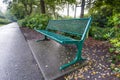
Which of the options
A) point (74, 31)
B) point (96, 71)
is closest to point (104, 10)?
point (74, 31)

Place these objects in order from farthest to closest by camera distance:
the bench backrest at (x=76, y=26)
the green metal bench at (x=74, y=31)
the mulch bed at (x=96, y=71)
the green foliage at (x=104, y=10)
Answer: the green foliage at (x=104, y=10) → the bench backrest at (x=76, y=26) → the green metal bench at (x=74, y=31) → the mulch bed at (x=96, y=71)

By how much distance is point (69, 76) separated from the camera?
255 cm

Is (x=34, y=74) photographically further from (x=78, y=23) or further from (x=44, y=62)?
(x=78, y=23)

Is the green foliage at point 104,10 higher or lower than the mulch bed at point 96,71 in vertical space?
higher

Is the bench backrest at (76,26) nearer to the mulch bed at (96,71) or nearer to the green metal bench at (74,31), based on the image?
the green metal bench at (74,31)

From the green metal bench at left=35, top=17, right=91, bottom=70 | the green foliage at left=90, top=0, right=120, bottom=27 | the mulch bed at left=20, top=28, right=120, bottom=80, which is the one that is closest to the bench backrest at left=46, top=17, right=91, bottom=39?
the green metal bench at left=35, top=17, right=91, bottom=70

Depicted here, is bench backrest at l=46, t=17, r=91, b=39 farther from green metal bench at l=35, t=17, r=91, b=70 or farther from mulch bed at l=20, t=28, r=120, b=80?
mulch bed at l=20, t=28, r=120, b=80

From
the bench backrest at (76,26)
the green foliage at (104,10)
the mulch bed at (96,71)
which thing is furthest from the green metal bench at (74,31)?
the green foliage at (104,10)

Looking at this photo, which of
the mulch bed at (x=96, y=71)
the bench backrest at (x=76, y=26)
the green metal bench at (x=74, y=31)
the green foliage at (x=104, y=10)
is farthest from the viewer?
the green foliage at (x=104, y=10)

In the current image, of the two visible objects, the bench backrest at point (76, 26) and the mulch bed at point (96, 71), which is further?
the bench backrest at point (76, 26)

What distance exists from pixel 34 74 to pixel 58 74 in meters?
0.56

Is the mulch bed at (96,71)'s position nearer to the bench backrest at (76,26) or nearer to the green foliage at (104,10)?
the bench backrest at (76,26)

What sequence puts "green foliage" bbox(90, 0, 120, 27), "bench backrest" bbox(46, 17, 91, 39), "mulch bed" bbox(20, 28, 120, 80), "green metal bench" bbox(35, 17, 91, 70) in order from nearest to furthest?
"mulch bed" bbox(20, 28, 120, 80)
"green metal bench" bbox(35, 17, 91, 70)
"bench backrest" bbox(46, 17, 91, 39)
"green foliage" bbox(90, 0, 120, 27)

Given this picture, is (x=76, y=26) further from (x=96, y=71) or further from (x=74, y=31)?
(x=96, y=71)
